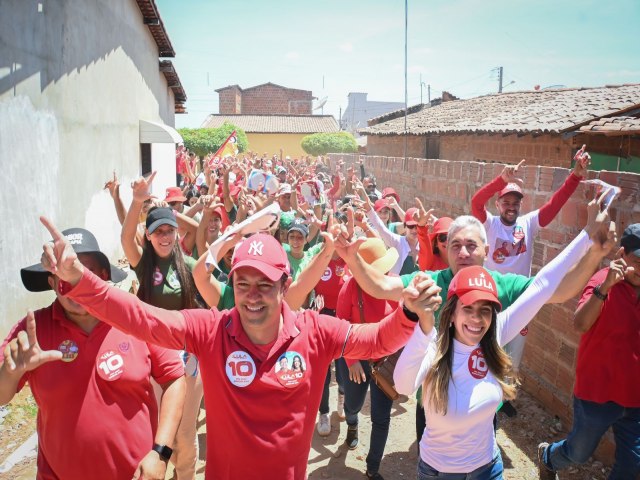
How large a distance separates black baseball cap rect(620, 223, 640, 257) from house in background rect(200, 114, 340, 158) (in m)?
46.7

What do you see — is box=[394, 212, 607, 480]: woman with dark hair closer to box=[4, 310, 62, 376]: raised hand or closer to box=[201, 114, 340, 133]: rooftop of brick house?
box=[4, 310, 62, 376]: raised hand

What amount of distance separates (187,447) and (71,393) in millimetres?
1565

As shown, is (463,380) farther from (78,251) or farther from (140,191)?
(140,191)

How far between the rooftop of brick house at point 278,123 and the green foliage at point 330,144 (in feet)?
29.0

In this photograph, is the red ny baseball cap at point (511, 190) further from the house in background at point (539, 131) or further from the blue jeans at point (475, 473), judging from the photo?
the house in background at point (539, 131)

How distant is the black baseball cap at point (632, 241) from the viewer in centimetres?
329

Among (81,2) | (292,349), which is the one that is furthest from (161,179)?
(292,349)

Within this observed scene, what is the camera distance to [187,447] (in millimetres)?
3711

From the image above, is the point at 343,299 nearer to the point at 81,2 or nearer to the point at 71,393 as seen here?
the point at 71,393

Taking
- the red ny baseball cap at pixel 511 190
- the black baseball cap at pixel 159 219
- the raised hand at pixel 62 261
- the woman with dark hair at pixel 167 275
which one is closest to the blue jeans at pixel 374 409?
the woman with dark hair at pixel 167 275

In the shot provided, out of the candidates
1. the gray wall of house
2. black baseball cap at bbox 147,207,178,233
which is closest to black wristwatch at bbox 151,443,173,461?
black baseball cap at bbox 147,207,178,233

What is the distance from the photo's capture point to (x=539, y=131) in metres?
8.80

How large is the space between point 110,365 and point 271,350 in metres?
0.81

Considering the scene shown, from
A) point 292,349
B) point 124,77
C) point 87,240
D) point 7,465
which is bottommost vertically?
point 7,465
